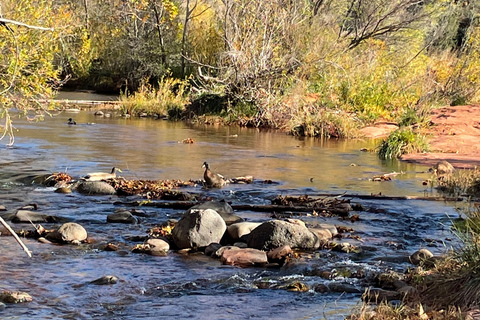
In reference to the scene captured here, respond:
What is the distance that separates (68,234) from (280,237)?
2.60m

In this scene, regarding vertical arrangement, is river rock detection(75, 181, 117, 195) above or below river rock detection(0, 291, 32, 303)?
above

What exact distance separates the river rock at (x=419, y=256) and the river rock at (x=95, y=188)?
581cm

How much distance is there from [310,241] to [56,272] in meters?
3.09

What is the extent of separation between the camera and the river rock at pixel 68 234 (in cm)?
877

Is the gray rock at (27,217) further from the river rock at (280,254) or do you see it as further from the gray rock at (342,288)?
the gray rock at (342,288)

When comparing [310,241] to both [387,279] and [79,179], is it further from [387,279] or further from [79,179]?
[79,179]

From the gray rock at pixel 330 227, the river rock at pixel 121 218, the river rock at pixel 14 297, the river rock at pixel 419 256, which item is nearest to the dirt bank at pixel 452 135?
the gray rock at pixel 330 227

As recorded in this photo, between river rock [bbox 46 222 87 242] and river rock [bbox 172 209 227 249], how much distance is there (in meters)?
1.14

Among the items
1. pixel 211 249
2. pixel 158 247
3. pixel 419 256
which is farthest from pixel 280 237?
pixel 419 256

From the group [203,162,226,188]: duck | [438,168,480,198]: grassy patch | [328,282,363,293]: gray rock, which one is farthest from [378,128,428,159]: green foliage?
[328,282,363,293]: gray rock

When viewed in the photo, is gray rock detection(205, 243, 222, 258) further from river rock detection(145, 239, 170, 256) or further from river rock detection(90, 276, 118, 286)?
river rock detection(90, 276, 118, 286)

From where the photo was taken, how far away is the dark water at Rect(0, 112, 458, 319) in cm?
659

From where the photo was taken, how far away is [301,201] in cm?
1170

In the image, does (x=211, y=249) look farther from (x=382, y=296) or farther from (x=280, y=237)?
(x=382, y=296)
